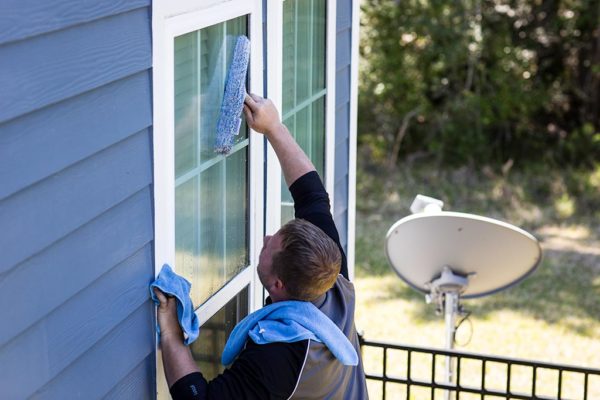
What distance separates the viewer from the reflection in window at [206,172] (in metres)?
2.71

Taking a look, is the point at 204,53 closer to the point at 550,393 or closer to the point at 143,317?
the point at 143,317

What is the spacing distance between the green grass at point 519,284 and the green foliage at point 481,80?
17.0 inches

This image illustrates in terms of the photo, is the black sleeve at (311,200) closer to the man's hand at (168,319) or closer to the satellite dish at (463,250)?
the man's hand at (168,319)

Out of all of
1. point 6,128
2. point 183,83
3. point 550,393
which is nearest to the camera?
point 6,128

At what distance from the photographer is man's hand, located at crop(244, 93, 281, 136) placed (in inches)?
118

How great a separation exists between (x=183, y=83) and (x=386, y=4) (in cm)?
850

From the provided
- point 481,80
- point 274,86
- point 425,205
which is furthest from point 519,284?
point 274,86

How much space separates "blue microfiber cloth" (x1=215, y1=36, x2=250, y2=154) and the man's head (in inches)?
16.2

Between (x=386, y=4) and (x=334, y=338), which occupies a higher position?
(x=334, y=338)

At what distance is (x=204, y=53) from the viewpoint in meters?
2.81

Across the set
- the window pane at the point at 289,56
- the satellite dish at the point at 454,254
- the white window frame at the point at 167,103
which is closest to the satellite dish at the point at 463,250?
the satellite dish at the point at 454,254

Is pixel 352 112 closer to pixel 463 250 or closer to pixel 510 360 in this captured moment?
pixel 463 250

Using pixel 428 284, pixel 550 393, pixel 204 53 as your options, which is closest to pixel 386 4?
pixel 550 393

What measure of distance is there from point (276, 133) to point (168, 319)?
73 centimetres
